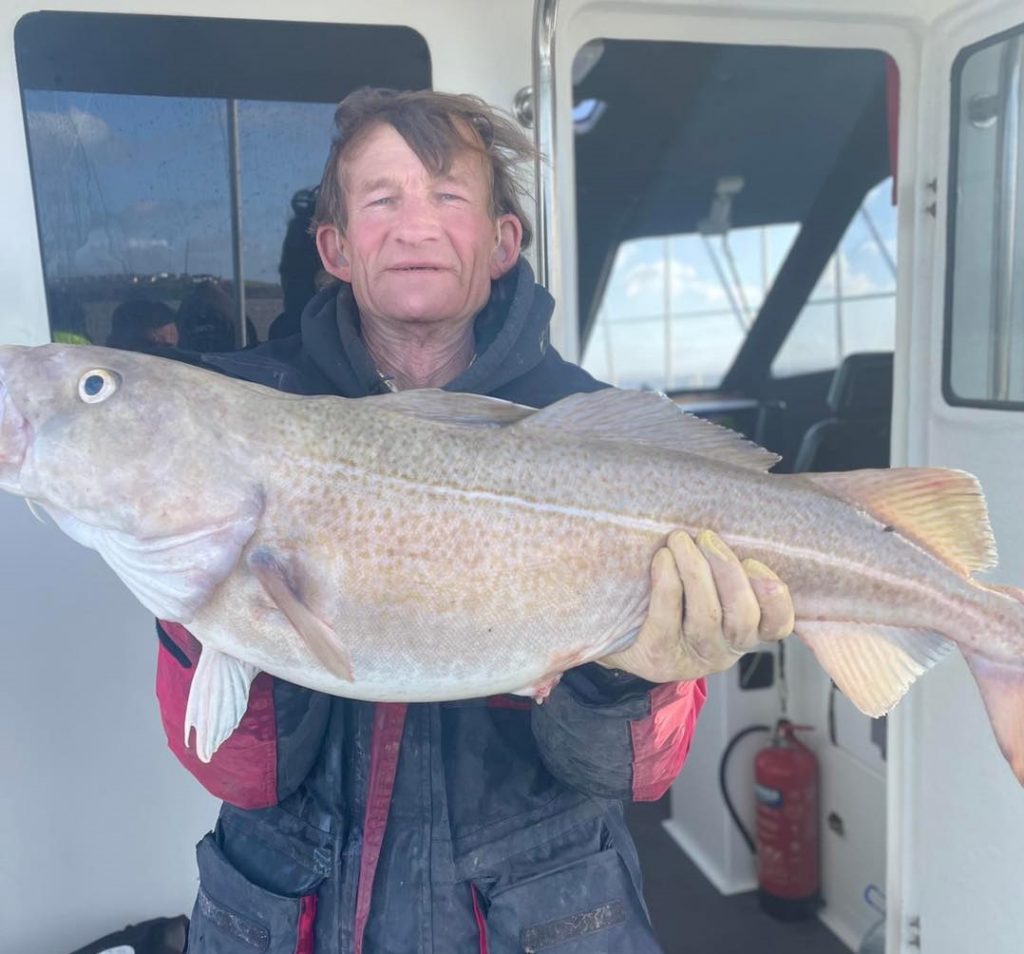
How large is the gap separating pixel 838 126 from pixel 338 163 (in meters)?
5.31

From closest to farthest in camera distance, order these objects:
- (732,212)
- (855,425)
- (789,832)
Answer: (789,832), (855,425), (732,212)

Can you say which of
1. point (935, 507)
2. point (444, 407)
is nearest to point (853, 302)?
point (935, 507)

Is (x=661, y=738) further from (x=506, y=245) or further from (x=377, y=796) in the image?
(x=506, y=245)

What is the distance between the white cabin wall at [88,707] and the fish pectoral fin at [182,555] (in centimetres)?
129

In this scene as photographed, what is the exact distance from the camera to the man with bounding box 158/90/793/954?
1.78m

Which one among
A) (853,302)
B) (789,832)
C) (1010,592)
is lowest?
(789,832)

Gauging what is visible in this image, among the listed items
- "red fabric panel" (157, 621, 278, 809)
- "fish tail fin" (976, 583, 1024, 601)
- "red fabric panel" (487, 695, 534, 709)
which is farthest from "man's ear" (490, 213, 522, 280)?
"fish tail fin" (976, 583, 1024, 601)

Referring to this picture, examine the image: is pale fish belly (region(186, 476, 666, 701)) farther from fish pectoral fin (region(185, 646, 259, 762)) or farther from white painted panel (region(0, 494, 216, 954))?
white painted panel (region(0, 494, 216, 954))

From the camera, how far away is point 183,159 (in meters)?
2.67

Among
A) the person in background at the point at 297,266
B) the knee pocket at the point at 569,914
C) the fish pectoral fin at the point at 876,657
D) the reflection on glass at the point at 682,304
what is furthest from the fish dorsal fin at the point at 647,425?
the reflection on glass at the point at 682,304

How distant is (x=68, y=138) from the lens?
2588mm

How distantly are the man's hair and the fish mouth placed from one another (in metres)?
0.92

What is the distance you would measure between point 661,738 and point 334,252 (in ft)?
4.80

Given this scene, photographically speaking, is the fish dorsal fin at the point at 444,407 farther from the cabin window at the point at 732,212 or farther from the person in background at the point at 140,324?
the cabin window at the point at 732,212
